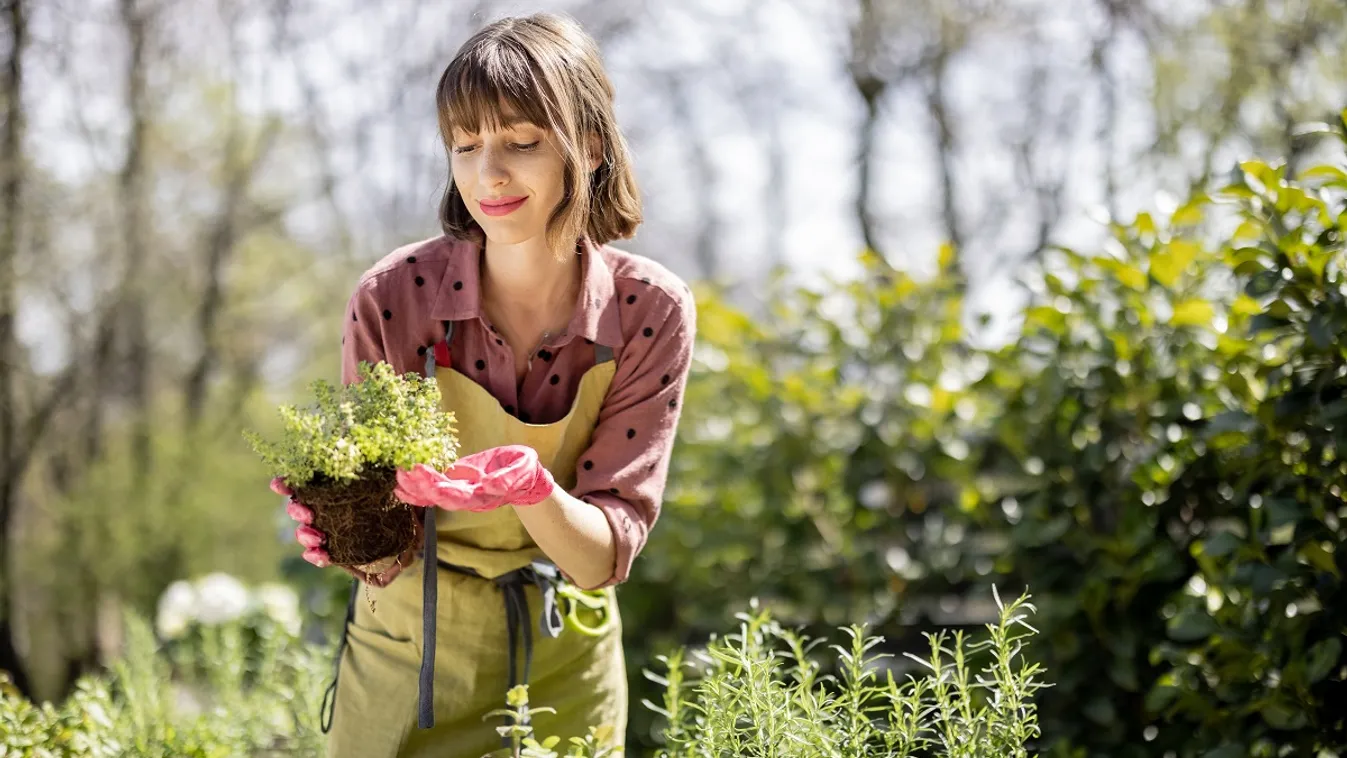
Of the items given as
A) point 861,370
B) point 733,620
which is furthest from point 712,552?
point 861,370

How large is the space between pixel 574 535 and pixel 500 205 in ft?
1.40

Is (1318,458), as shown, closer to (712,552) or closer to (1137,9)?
(712,552)

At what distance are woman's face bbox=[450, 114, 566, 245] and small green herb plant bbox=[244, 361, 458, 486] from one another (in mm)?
253

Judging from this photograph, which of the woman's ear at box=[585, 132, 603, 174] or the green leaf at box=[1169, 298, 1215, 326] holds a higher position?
the woman's ear at box=[585, 132, 603, 174]

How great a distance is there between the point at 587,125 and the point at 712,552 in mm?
1893

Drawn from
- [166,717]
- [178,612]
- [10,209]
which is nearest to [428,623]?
[166,717]

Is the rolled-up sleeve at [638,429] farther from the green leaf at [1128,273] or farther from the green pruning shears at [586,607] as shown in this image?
the green leaf at [1128,273]

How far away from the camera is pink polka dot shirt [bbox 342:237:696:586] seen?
1644mm

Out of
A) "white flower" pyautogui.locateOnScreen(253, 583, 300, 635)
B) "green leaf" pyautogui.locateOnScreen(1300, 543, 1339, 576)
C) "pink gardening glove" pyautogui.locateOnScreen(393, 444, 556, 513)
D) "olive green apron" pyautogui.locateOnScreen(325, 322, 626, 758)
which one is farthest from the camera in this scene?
"white flower" pyautogui.locateOnScreen(253, 583, 300, 635)

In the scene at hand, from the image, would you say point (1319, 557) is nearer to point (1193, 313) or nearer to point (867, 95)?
point (1193, 313)

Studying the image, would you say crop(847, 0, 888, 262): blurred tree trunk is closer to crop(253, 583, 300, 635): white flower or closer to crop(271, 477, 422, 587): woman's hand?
crop(253, 583, 300, 635): white flower

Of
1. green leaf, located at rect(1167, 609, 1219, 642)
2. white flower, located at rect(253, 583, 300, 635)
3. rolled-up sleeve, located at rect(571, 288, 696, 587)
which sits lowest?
white flower, located at rect(253, 583, 300, 635)

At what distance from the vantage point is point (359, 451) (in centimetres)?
135

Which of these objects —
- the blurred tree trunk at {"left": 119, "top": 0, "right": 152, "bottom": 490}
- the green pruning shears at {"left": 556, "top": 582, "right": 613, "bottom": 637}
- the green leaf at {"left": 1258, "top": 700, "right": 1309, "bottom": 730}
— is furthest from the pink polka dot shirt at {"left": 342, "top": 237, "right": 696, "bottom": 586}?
the blurred tree trunk at {"left": 119, "top": 0, "right": 152, "bottom": 490}
